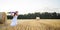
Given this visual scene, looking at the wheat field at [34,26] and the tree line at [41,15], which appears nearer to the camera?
the wheat field at [34,26]

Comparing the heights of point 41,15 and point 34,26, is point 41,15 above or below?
above

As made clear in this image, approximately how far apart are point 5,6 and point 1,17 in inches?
27.9

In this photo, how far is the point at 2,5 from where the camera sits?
134 inches

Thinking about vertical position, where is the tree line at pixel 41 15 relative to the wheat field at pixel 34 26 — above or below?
above

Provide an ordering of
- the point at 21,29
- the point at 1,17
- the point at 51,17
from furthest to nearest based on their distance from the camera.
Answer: the point at 51,17 → the point at 1,17 → the point at 21,29

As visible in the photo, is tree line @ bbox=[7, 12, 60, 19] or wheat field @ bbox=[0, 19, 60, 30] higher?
tree line @ bbox=[7, 12, 60, 19]

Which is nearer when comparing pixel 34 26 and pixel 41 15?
pixel 34 26

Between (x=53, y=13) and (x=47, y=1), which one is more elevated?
(x=47, y=1)

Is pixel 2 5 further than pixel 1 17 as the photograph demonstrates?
Yes

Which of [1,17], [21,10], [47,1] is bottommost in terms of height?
[1,17]

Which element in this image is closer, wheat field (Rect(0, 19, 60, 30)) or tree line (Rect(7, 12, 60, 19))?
wheat field (Rect(0, 19, 60, 30))

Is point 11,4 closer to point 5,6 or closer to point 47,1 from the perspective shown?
point 5,6

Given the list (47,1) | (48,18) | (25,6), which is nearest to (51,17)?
(48,18)

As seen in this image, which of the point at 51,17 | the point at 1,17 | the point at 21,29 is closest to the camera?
the point at 21,29
